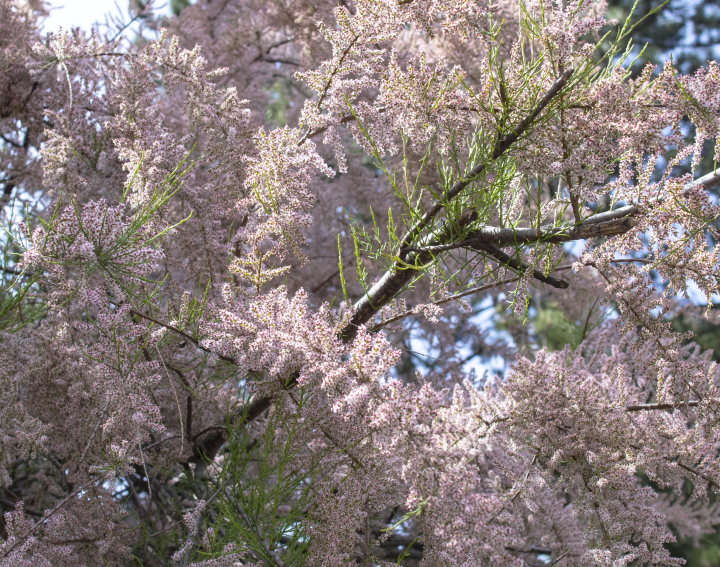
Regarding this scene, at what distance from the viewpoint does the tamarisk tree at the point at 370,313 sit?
1323 millimetres

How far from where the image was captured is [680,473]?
184cm

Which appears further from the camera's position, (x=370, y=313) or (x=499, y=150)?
(x=370, y=313)

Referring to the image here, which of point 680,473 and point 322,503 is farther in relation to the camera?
point 680,473

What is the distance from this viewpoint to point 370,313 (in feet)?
5.91

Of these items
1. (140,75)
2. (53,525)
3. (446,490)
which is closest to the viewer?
(446,490)

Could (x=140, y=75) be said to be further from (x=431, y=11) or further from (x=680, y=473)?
(x=680, y=473)

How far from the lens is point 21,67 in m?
2.87


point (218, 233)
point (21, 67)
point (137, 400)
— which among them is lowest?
point (137, 400)

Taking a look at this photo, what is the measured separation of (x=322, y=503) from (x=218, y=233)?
106 centimetres

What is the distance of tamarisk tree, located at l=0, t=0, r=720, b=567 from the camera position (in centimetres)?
132

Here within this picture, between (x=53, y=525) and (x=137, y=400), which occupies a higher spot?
(x=137, y=400)

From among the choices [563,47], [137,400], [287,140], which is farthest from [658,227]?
[137,400]

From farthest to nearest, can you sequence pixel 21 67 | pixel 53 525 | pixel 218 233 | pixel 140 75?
1. pixel 21 67
2. pixel 140 75
3. pixel 218 233
4. pixel 53 525

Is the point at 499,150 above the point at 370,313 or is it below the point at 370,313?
above
